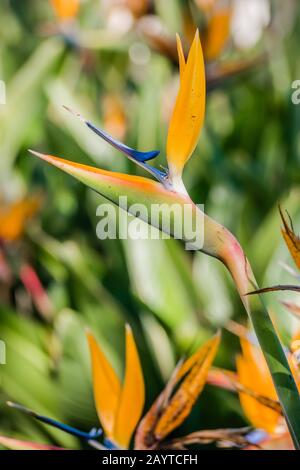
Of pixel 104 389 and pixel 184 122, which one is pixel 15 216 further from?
pixel 184 122

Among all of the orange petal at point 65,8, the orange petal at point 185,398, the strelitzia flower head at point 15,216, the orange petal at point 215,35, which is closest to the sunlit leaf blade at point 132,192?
the orange petal at point 185,398

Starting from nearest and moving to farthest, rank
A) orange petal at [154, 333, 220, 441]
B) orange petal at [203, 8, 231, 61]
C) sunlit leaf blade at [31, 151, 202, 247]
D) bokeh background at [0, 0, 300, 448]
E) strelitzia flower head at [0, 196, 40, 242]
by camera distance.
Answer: sunlit leaf blade at [31, 151, 202, 247]
orange petal at [154, 333, 220, 441]
bokeh background at [0, 0, 300, 448]
strelitzia flower head at [0, 196, 40, 242]
orange petal at [203, 8, 231, 61]

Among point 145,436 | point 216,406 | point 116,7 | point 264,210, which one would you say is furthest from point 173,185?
point 116,7

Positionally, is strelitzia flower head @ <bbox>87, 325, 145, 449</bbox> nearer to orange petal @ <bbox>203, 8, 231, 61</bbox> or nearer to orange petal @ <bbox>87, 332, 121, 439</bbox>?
orange petal @ <bbox>87, 332, 121, 439</bbox>

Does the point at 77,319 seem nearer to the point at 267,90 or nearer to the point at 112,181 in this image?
the point at 112,181

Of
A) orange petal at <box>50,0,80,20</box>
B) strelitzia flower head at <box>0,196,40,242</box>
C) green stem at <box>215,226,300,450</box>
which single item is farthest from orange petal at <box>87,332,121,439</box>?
orange petal at <box>50,0,80,20</box>

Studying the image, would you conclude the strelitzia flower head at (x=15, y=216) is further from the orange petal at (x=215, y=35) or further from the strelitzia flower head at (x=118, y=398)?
the strelitzia flower head at (x=118, y=398)
